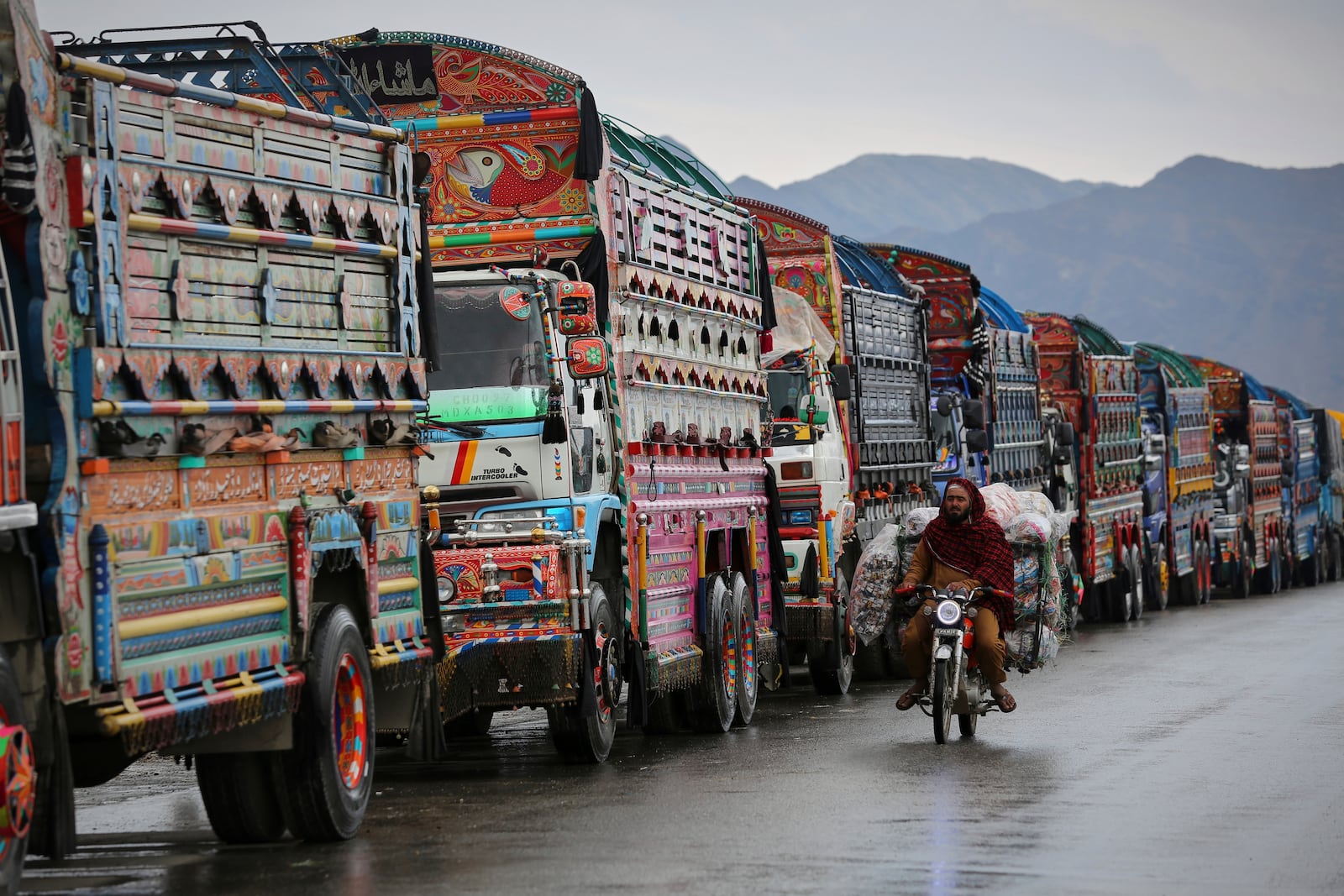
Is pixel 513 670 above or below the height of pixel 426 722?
above

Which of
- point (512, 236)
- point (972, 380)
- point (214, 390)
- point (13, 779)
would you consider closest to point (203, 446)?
point (214, 390)

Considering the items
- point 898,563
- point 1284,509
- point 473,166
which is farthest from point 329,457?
point 1284,509

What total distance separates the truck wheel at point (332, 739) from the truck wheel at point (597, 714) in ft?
9.48

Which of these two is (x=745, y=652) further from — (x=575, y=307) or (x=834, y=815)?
(x=834, y=815)

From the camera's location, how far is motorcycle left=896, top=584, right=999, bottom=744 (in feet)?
44.9

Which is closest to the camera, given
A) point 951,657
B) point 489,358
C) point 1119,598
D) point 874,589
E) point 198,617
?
point 198,617

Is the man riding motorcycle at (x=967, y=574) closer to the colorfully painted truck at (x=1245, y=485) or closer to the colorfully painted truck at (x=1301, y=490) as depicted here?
the colorfully painted truck at (x=1245, y=485)

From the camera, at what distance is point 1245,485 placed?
1706 inches

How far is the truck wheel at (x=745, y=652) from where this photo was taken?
16078mm

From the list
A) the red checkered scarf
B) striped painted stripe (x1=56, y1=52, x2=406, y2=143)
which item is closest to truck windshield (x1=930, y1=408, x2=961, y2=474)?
the red checkered scarf

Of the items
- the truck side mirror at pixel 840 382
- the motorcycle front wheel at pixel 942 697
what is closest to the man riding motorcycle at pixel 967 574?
the motorcycle front wheel at pixel 942 697

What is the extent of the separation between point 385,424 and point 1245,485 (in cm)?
3550

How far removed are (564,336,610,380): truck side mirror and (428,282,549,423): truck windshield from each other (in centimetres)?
21

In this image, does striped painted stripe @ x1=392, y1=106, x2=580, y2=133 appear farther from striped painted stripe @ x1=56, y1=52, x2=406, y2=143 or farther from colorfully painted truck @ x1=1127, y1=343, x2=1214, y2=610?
colorfully painted truck @ x1=1127, y1=343, x2=1214, y2=610
